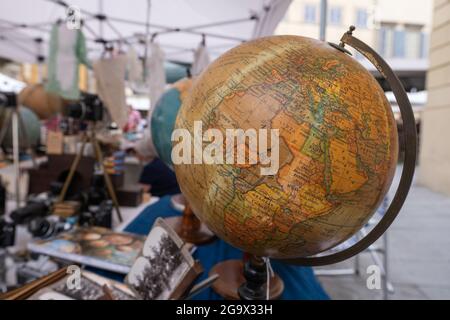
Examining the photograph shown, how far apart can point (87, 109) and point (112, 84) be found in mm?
436

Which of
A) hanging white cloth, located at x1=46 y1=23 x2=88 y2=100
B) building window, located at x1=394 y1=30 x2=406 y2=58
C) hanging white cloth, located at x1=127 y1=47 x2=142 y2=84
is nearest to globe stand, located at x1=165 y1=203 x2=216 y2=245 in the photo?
hanging white cloth, located at x1=46 y1=23 x2=88 y2=100

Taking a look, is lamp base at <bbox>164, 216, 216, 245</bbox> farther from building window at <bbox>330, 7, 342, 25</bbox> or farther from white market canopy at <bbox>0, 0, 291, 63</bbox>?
building window at <bbox>330, 7, 342, 25</bbox>

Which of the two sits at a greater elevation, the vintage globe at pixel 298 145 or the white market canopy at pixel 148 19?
the white market canopy at pixel 148 19

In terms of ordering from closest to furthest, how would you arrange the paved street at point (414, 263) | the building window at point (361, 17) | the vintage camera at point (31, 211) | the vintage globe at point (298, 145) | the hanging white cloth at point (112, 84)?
the vintage globe at point (298, 145)
the vintage camera at point (31, 211)
the building window at point (361, 17)
the paved street at point (414, 263)
the hanging white cloth at point (112, 84)

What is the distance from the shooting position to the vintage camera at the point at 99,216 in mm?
A: 1525

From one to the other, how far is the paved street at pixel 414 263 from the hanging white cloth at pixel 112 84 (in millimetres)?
1943

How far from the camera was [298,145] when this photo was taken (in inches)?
17.0

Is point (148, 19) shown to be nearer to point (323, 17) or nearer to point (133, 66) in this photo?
point (133, 66)

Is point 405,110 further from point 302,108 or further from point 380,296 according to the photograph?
point 380,296

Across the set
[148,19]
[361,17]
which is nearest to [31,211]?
[148,19]

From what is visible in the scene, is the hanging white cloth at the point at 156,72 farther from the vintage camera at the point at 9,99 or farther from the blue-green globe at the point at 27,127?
the blue-green globe at the point at 27,127

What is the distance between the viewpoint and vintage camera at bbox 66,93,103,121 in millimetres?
1827

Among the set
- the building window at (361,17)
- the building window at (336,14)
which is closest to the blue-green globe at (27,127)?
the building window at (336,14)
